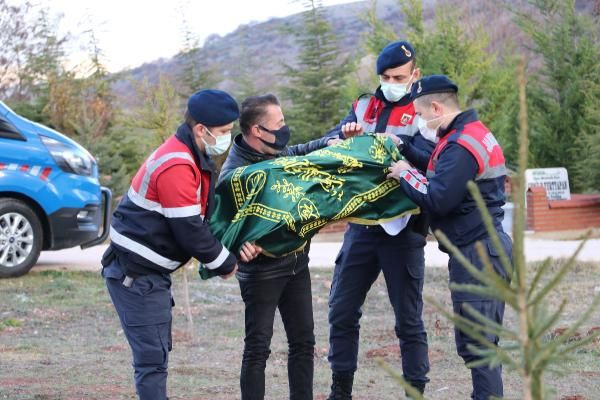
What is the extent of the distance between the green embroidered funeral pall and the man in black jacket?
0.11m

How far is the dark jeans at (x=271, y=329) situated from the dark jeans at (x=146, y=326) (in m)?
0.49

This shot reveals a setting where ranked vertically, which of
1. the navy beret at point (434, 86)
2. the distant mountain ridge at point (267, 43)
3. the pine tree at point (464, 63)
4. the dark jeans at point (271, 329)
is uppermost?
the distant mountain ridge at point (267, 43)

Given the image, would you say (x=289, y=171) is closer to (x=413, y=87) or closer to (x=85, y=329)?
(x=413, y=87)

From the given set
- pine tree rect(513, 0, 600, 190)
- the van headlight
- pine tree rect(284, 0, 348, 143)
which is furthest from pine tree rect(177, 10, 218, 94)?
the van headlight

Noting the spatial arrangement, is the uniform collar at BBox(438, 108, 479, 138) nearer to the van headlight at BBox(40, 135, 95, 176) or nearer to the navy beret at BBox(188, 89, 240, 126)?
the navy beret at BBox(188, 89, 240, 126)

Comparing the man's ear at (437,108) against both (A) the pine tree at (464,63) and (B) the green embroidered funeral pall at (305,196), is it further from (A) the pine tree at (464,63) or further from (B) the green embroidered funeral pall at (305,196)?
(A) the pine tree at (464,63)

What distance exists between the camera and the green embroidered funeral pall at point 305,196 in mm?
5031

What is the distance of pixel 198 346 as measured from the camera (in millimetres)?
8648

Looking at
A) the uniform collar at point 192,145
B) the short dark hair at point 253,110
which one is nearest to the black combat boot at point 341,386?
the short dark hair at point 253,110

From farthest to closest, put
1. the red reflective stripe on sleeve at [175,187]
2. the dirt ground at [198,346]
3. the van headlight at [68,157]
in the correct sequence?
the van headlight at [68,157], the dirt ground at [198,346], the red reflective stripe on sleeve at [175,187]

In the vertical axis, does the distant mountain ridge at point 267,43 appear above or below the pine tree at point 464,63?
above

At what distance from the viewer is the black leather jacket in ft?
16.7

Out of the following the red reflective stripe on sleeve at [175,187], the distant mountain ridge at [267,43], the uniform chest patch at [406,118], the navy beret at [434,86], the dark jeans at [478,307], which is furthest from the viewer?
the distant mountain ridge at [267,43]

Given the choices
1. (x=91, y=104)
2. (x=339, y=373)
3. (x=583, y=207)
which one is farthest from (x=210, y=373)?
(x=91, y=104)
